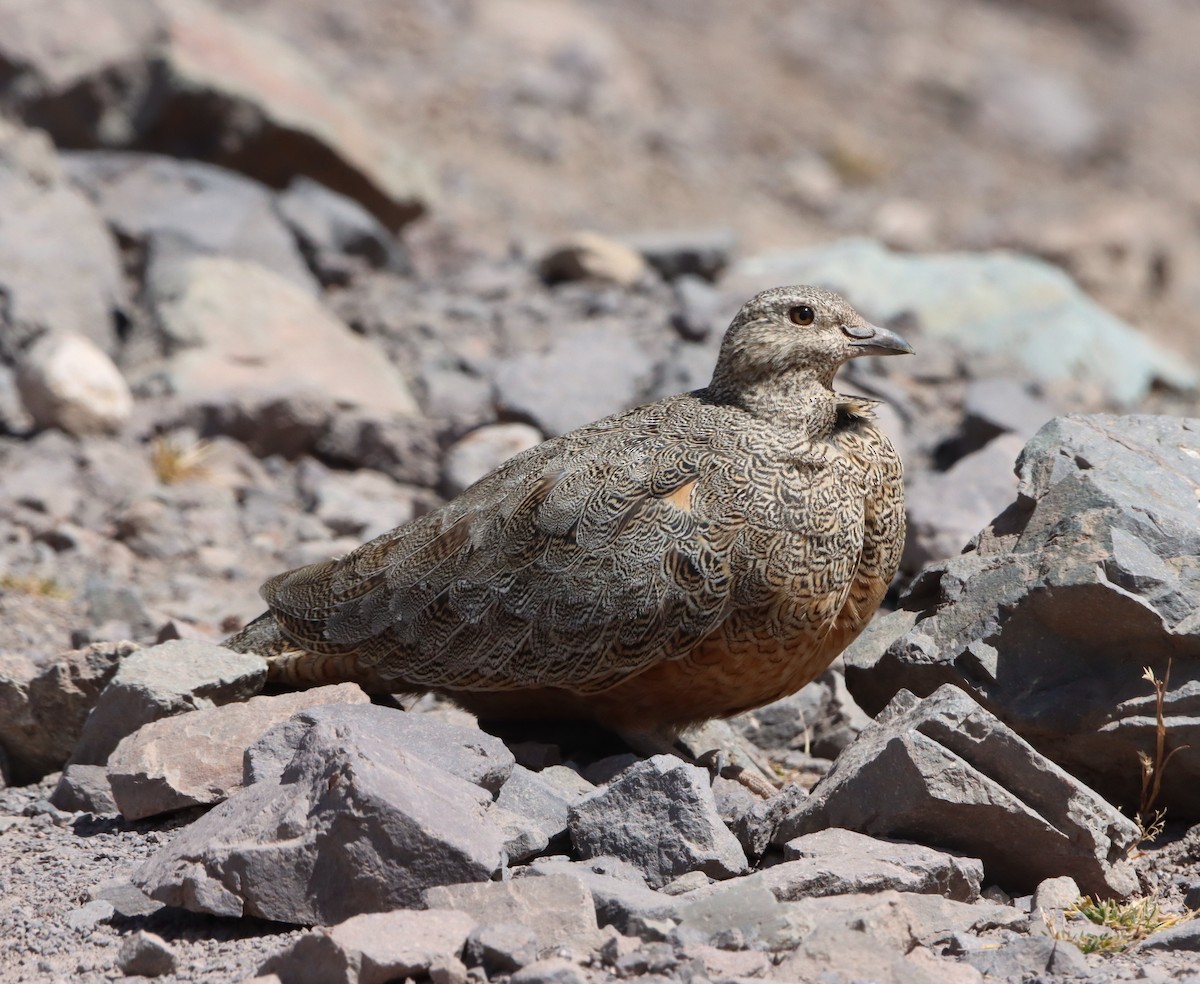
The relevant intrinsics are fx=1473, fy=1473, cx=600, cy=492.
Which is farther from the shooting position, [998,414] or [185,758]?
[998,414]

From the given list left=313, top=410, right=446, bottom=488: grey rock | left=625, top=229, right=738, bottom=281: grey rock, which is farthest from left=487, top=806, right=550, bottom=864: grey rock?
left=625, top=229, right=738, bottom=281: grey rock

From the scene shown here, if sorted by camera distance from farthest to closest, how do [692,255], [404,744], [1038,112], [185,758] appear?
[1038,112] → [692,255] → [185,758] → [404,744]

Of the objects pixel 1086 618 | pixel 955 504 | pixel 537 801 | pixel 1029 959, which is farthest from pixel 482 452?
pixel 1029 959

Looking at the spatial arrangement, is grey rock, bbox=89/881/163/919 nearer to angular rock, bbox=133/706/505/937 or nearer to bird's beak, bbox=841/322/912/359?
angular rock, bbox=133/706/505/937

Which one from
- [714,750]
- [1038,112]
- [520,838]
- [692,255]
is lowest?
[714,750]

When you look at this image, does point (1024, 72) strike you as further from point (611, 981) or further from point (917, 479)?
point (611, 981)

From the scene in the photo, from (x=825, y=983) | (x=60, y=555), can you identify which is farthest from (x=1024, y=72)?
(x=825, y=983)

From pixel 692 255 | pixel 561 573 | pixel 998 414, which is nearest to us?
pixel 561 573

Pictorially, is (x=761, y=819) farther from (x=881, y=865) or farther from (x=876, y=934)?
(x=876, y=934)
